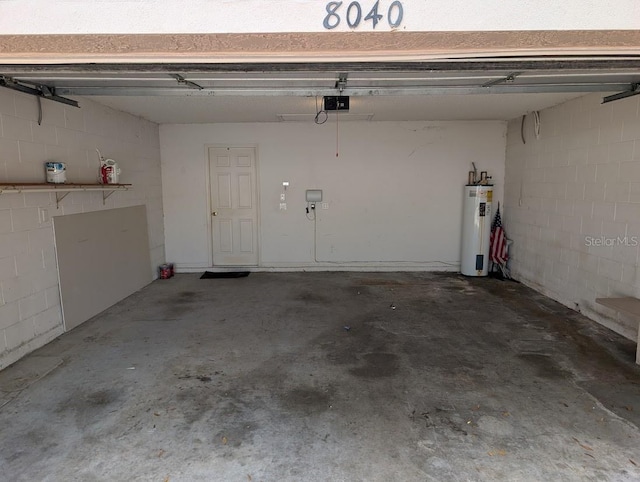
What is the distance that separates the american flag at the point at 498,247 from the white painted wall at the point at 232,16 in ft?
16.6

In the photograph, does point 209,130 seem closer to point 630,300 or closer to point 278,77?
point 278,77

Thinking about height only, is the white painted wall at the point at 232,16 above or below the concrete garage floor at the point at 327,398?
above

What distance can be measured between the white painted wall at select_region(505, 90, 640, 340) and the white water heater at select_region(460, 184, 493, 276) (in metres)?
0.40

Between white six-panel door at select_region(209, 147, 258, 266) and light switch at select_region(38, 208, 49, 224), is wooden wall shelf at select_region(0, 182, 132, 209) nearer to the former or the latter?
light switch at select_region(38, 208, 49, 224)

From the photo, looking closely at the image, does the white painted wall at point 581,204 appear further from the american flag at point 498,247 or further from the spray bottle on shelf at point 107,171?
the spray bottle on shelf at point 107,171

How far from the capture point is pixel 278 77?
11.5 feet

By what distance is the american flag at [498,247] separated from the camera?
621cm

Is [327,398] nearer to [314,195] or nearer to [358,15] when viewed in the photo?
[358,15]

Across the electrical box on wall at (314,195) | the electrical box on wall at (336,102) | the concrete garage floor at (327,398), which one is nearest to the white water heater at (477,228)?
the concrete garage floor at (327,398)

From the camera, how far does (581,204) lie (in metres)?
4.58

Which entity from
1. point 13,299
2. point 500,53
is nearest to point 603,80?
point 500,53

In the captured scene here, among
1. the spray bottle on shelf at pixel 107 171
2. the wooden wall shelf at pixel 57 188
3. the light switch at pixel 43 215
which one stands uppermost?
the spray bottle on shelf at pixel 107 171

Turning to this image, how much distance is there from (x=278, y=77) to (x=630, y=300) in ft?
12.5

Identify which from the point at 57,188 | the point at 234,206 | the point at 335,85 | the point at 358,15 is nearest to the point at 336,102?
the point at 335,85
